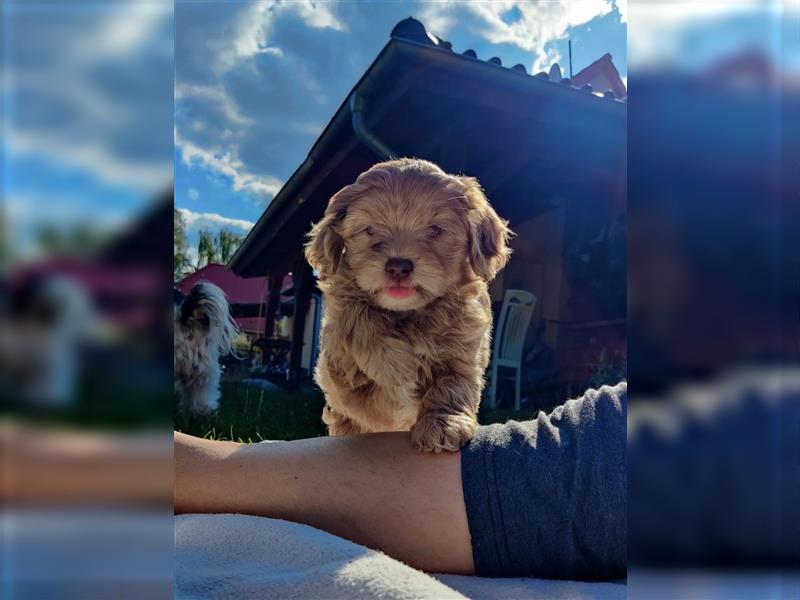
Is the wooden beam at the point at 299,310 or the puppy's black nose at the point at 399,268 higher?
the puppy's black nose at the point at 399,268

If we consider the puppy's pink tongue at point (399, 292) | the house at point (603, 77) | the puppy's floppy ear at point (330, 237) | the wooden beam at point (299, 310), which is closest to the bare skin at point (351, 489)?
the wooden beam at point (299, 310)

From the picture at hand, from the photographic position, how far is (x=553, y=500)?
3.34 ft

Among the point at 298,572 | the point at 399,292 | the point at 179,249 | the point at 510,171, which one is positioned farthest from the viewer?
the point at 510,171

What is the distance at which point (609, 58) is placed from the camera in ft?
2.64

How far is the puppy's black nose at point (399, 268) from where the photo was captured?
3.87 ft

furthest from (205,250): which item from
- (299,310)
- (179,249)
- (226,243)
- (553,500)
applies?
(553,500)

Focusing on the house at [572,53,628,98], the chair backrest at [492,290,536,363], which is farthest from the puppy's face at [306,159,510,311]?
the house at [572,53,628,98]

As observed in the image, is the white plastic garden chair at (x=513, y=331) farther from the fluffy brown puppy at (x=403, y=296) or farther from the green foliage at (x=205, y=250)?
the green foliage at (x=205, y=250)

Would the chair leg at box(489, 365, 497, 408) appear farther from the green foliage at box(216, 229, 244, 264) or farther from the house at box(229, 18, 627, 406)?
the green foliage at box(216, 229, 244, 264)

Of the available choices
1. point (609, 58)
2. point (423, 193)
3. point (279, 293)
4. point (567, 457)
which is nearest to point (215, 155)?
point (279, 293)

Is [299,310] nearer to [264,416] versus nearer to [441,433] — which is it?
[264,416]

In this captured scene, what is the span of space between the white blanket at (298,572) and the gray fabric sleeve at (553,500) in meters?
0.05

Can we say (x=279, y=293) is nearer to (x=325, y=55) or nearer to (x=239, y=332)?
(x=239, y=332)

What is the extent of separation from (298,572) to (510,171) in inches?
40.6
